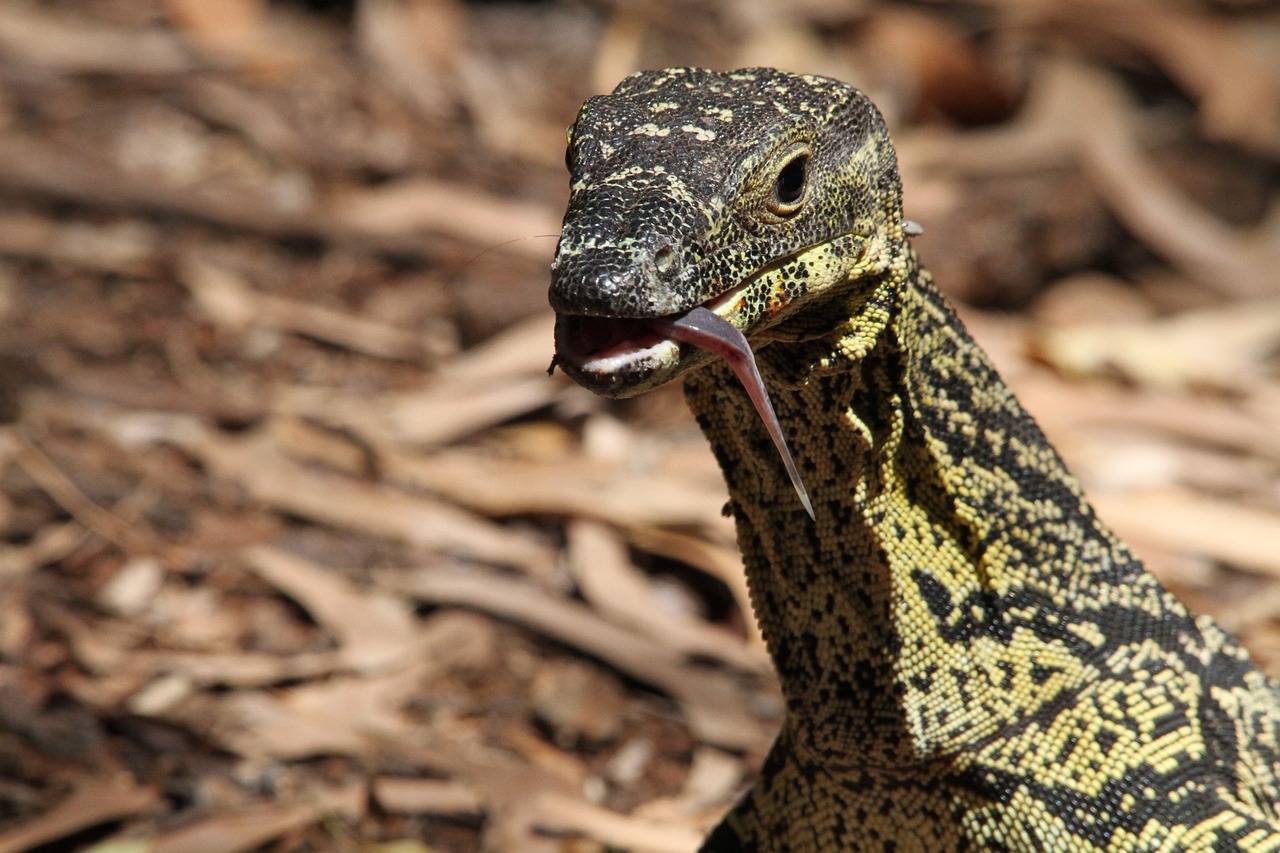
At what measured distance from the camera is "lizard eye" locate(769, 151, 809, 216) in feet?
8.33

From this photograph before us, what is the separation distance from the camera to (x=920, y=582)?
117 inches

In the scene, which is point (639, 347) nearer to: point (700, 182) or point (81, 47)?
point (700, 182)

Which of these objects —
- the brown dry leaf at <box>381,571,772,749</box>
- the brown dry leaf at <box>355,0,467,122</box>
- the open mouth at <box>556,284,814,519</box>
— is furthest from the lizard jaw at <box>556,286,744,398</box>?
the brown dry leaf at <box>355,0,467,122</box>

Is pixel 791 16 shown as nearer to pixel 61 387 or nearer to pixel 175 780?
pixel 61 387

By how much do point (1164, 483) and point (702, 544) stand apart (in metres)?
2.07

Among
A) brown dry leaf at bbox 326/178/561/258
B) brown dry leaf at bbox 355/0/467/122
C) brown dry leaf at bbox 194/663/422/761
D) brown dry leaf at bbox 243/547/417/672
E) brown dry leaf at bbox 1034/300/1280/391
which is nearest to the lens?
brown dry leaf at bbox 194/663/422/761

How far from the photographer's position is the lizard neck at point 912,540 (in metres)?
2.87

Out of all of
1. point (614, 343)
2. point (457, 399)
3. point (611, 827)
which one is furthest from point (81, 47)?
point (614, 343)

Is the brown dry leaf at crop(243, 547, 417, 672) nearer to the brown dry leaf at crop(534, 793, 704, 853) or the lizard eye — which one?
the brown dry leaf at crop(534, 793, 704, 853)

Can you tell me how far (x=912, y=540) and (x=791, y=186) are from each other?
817 mm

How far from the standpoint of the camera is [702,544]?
226 inches

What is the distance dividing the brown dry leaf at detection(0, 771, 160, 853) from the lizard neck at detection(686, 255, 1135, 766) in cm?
225

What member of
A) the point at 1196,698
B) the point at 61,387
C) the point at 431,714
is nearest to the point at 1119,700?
the point at 1196,698

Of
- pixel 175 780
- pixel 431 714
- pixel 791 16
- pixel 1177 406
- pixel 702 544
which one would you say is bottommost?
pixel 175 780
